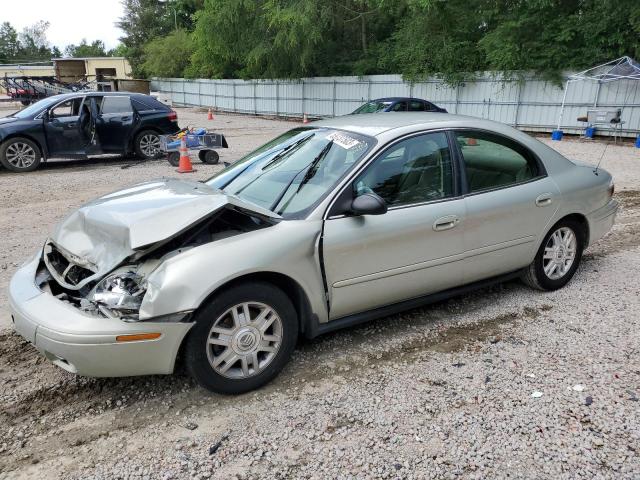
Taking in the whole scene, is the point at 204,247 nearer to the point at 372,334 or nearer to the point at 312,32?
the point at 372,334

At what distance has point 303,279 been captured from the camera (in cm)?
310

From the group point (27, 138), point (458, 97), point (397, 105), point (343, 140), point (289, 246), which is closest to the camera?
point (289, 246)

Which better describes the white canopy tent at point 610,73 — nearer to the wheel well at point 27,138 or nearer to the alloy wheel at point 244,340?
the wheel well at point 27,138

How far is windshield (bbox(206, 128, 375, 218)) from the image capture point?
3371 millimetres

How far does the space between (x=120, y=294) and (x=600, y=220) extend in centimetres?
418

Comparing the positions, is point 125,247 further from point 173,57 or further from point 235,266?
point 173,57

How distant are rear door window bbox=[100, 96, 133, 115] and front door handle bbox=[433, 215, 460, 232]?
33.2 ft

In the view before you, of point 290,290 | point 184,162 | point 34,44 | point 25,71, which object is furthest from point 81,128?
point 34,44

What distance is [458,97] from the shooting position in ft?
72.7

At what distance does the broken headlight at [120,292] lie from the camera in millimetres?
2729

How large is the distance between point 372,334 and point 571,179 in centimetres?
225

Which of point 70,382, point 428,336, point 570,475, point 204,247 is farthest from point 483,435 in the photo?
point 70,382

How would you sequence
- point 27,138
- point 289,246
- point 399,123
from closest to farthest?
1. point 289,246
2. point 399,123
3. point 27,138

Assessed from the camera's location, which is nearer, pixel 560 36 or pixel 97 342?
pixel 97 342
